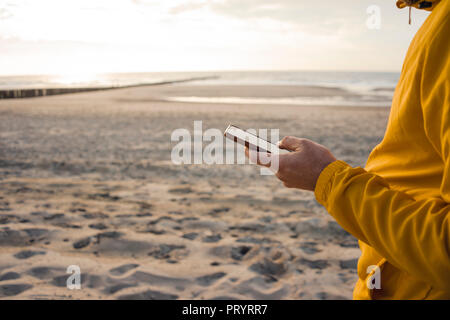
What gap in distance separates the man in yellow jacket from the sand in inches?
84.2

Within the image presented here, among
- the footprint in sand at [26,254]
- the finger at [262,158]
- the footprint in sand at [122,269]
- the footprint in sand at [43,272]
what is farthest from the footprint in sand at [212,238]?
the finger at [262,158]

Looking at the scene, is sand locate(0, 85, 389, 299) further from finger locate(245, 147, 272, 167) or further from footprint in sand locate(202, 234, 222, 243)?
finger locate(245, 147, 272, 167)

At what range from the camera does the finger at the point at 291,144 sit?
133 cm

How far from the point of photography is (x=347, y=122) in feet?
46.4

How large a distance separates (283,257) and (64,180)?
14.4 ft

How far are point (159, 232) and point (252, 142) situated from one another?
3048mm

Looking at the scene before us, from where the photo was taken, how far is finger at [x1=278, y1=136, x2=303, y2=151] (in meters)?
1.33

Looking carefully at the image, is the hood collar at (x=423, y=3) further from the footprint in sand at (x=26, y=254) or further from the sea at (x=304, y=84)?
the sea at (x=304, y=84)

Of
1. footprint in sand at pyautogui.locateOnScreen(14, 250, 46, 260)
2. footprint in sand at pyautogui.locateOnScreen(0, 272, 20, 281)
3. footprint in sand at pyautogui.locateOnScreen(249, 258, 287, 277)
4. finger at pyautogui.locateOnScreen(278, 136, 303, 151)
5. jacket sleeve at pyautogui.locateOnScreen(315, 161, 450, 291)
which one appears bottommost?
footprint in sand at pyautogui.locateOnScreen(249, 258, 287, 277)

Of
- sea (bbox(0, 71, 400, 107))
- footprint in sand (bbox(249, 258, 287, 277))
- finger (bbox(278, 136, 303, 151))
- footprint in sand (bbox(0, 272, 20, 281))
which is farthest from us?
sea (bbox(0, 71, 400, 107))

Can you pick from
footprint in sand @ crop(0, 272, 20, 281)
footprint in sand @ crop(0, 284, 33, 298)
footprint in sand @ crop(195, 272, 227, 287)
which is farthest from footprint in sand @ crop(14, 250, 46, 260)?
footprint in sand @ crop(195, 272, 227, 287)

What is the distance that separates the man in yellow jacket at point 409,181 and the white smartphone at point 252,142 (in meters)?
0.12
